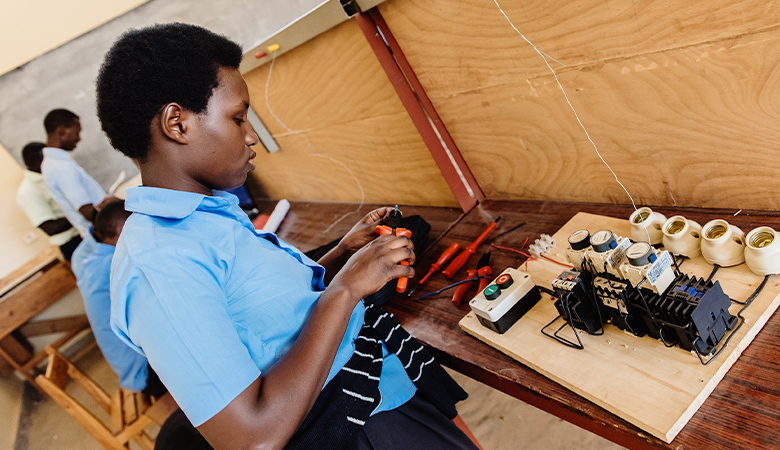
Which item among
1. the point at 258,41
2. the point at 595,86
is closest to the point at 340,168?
the point at 258,41

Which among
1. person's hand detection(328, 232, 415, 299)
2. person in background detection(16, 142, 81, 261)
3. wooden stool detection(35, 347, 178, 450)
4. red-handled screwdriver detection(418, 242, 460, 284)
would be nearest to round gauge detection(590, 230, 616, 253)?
person's hand detection(328, 232, 415, 299)

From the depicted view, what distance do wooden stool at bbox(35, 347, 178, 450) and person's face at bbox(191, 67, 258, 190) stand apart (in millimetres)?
1376

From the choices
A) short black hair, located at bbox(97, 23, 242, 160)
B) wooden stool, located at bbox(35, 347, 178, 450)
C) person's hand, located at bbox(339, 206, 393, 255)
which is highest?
short black hair, located at bbox(97, 23, 242, 160)

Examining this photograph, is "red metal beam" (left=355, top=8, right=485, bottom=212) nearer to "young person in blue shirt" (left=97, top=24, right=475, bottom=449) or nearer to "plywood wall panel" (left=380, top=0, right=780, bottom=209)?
"plywood wall panel" (left=380, top=0, right=780, bottom=209)

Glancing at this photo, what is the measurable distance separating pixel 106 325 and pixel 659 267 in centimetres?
212

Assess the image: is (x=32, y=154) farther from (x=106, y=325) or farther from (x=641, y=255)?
(x=641, y=255)

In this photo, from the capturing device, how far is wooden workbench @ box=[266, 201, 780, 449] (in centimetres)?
64

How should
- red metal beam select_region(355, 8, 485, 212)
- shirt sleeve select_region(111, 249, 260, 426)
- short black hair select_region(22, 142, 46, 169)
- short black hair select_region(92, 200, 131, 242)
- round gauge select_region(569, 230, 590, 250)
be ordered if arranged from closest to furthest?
1. shirt sleeve select_region(111, 249, 260, 426)
2. round gauge select_region(569, 230, 590, 250)
3. red metal beam select_region(355, 8, 485, 212)
4. short black hair select_region(92, 200, 131, 242)
5. short black hair select_region(22, 142, 46, 169)

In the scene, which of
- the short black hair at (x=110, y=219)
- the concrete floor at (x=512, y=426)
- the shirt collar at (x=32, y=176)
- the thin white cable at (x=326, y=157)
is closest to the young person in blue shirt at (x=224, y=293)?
the concrete floor at (x=512, y=426)

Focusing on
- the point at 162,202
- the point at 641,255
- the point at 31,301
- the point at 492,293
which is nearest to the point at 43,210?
the point at 31,301

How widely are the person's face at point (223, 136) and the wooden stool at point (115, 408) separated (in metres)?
1.38

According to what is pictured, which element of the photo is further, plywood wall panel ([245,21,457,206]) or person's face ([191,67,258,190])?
plywood wall panel ([245,21,457,206])

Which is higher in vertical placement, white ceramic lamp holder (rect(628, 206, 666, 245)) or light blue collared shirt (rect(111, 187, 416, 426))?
light blue collared shirt (rect(111, 187, 416, 426))

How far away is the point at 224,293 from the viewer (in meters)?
0.75
